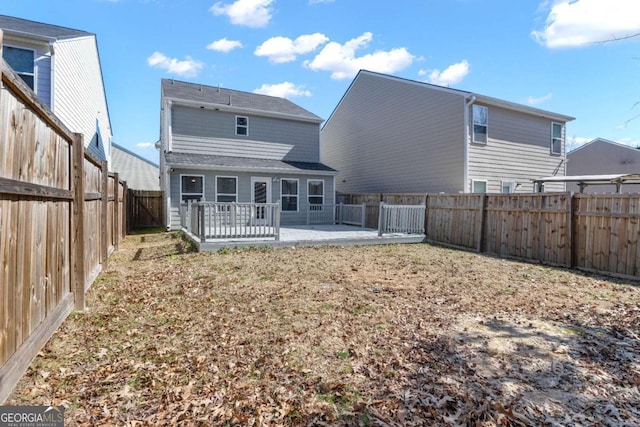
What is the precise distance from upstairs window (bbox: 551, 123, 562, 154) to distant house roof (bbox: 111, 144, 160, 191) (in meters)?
29.1

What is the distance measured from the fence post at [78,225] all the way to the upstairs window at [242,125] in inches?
463

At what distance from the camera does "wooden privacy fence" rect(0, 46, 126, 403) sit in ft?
7.32

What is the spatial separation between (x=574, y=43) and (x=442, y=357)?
15.7 ft

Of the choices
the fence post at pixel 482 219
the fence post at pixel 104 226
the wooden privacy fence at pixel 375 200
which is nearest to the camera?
the fence post at pixel 104 226

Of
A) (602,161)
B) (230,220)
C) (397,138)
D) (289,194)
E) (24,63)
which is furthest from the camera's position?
(602,161)

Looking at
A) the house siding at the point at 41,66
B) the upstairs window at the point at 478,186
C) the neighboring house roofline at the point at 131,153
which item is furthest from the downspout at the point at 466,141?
the neighboring house roofline at the point at 131,153

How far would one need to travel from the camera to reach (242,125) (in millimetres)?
15656

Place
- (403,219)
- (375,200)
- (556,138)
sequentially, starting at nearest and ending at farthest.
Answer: (403,219) < (375,200) < (556,138)

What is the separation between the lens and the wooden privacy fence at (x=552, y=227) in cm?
702

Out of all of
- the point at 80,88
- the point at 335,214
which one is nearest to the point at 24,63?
the point at 80,88

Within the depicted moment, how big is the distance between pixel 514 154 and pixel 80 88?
57.8ft

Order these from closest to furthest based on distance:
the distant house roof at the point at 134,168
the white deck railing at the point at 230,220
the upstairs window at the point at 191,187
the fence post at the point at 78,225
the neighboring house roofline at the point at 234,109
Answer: the fence post at the point at 78,225 < the white deck railing at the point at 230,220 < the upstairs window at the point at 191,187 < the neighboring house roofline at the point at 234,109 < the distant house roof at the point at 134,168

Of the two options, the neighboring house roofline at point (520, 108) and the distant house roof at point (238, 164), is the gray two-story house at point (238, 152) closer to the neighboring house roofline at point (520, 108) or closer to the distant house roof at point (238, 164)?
the distant house roof at point (238, 164)

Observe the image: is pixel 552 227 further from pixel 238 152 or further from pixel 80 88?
pixel 80 88
